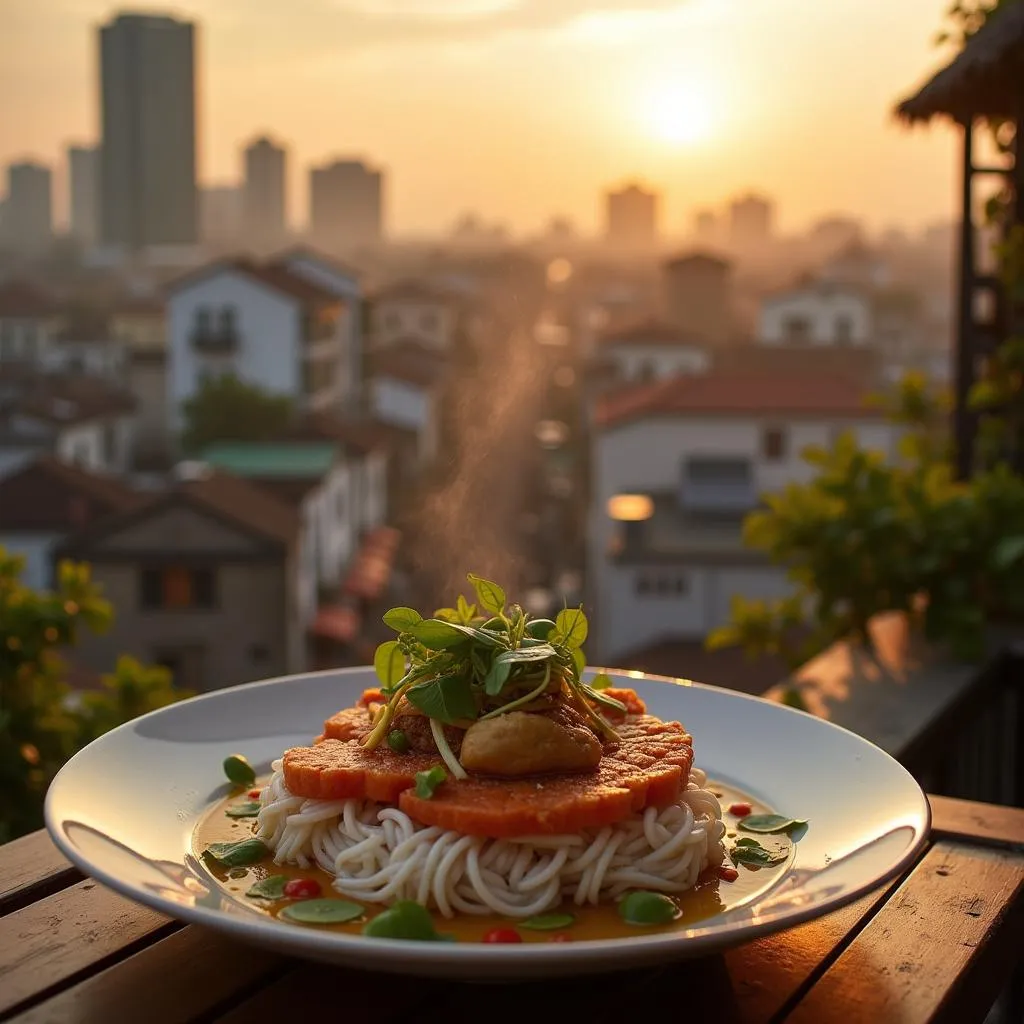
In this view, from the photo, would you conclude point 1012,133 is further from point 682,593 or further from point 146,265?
point 146,265

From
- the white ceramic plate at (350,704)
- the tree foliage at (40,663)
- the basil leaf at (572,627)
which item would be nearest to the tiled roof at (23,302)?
the tree foliage at (40,663)

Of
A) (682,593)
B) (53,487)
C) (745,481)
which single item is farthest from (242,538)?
(745,481)

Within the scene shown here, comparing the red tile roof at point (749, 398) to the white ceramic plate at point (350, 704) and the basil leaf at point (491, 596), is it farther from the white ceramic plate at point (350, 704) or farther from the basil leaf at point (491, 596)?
the basil leaf at point (491, 596)

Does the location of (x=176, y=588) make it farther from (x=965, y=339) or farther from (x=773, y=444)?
(x=965, y=339)

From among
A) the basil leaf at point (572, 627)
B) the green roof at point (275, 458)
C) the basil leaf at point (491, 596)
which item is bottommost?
the green roof at point (275, 458)

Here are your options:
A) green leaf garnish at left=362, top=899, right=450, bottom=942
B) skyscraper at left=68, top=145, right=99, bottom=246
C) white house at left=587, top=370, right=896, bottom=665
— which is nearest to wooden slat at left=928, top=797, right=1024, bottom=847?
green leaf garnish at left=362, top=899, right=450, bottom=942

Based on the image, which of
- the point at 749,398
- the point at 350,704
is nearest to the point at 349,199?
the point at 749,398
